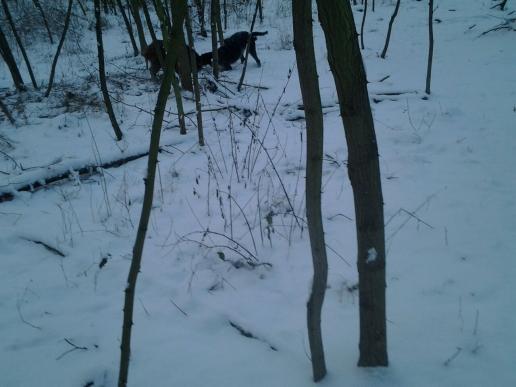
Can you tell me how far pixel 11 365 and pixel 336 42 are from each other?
6.24 ft

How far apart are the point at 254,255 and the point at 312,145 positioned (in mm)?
1303

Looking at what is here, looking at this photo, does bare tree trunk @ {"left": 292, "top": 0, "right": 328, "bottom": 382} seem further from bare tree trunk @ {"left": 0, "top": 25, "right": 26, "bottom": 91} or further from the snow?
bare tree trunk @ {"left": 0, "top": 25, "right": 26, "bottom": 91}

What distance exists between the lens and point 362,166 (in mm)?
1062

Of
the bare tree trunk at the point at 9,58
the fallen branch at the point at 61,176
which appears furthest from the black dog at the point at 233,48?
the fallen branch at the point at 61,176

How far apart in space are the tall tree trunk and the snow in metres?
0.24

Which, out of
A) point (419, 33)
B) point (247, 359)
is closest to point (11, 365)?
point (247, 359)

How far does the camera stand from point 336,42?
94cm

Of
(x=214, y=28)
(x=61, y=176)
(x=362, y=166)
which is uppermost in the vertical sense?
(x=214, y=28)

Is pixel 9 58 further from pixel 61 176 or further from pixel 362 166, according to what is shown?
pixel 362 166

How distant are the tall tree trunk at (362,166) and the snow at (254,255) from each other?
0.24m

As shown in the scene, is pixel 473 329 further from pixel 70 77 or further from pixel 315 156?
pixel 70 77

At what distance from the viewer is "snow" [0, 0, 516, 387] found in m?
1.52

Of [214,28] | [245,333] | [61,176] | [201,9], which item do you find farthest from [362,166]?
[201,9]

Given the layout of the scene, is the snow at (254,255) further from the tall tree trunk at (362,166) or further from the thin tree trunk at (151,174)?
the thin tree trunk at (151,174)
